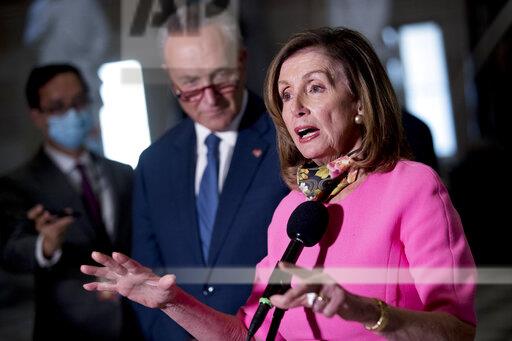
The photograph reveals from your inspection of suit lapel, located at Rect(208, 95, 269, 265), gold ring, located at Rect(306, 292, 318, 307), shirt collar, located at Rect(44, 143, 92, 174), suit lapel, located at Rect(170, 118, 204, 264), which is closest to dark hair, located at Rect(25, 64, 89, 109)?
shirt collar, located at Rect(44, 143, 92, 174)

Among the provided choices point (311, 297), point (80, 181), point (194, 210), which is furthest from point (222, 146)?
point (311, 297)

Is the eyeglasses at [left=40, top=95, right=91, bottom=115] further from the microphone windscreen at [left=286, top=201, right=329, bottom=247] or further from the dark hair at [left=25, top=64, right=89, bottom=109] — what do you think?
the microphone windscreen at [left=286, top=201, right=329, bottom=247]

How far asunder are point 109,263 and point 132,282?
0.06m

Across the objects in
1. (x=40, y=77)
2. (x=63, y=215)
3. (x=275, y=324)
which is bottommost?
(x=63, y=215)

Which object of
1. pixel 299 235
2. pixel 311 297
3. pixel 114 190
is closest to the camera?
pixel 311 297

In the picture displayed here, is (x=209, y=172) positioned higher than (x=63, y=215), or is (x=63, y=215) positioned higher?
(x=209, y=172)

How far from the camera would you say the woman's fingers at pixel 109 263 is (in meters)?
1.16

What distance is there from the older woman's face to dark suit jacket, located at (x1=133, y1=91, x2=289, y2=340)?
276mm

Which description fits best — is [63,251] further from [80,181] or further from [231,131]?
[231,131]

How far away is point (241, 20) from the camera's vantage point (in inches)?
67.6

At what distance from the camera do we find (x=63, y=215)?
1856mm

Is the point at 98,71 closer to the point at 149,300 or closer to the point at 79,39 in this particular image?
the point at 79,39

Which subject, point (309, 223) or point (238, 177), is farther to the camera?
point (238, 177)

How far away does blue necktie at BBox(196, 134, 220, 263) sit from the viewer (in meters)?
1.68
